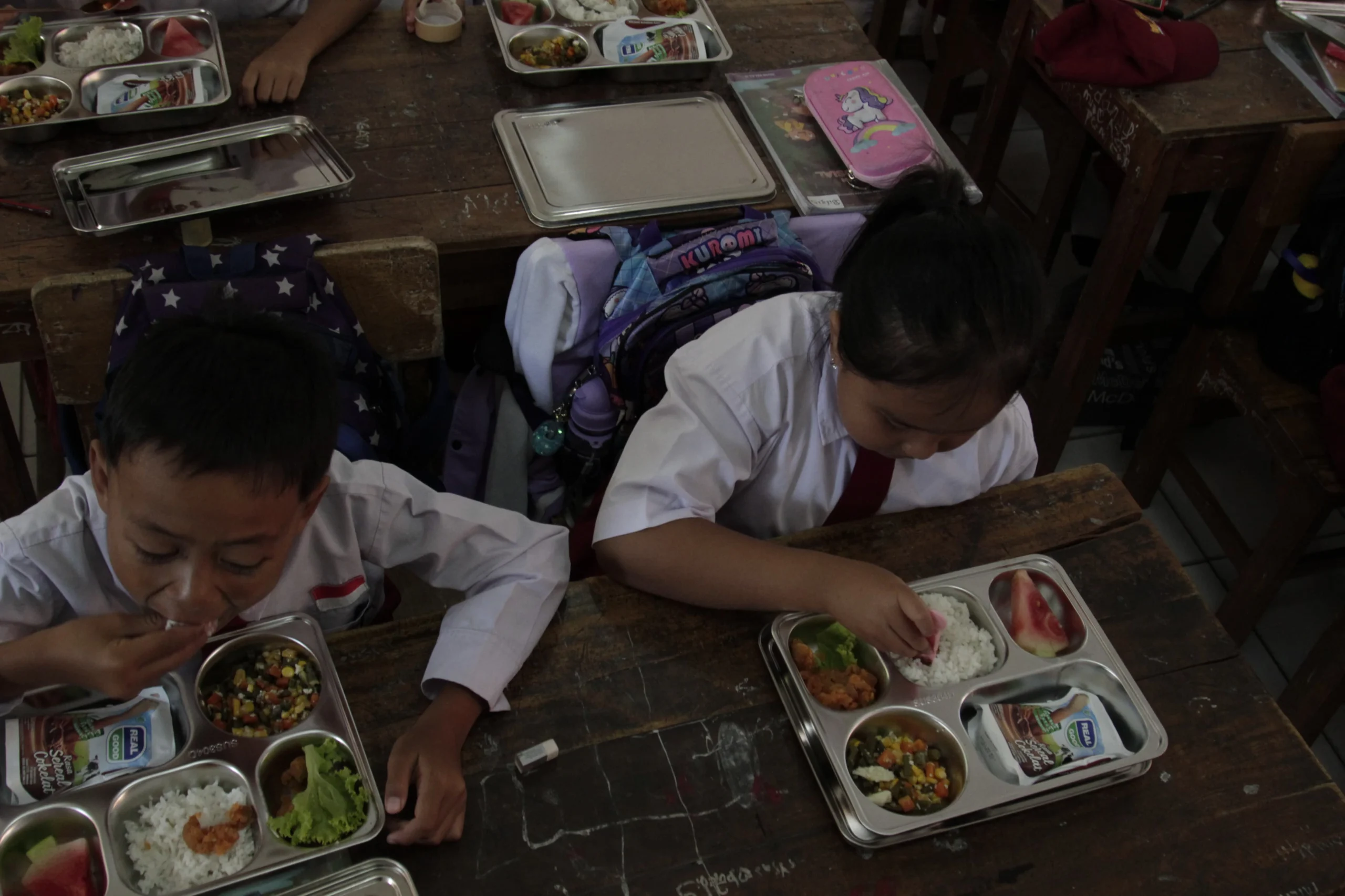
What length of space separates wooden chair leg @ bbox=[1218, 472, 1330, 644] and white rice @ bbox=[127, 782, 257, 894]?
6.29 ft

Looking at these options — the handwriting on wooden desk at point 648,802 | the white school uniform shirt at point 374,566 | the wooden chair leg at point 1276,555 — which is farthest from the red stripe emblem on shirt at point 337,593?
the wooden chair leg at point 1276,555

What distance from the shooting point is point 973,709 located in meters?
1.29

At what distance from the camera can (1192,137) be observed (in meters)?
2.08

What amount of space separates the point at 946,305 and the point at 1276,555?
1.45m

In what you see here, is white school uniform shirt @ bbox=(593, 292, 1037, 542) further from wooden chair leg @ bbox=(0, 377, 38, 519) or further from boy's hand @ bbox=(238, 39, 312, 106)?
wooden chair leg @ bbox=(0, 377, 38, 519)

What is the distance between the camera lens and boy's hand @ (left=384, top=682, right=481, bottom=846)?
107cm

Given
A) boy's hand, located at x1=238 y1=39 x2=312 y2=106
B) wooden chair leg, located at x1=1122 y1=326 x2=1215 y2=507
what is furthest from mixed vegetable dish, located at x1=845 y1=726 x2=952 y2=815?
boy's hand, located at x1=238 y1=39 x2=312 y2=106

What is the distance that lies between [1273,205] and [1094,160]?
3.61ft

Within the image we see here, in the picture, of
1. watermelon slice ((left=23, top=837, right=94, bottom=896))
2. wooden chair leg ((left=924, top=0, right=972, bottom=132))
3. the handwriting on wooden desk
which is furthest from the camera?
wooden chair leg ((left=924, top=0, right=972, bottom=132))

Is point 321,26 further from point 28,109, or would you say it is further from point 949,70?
point 949,70

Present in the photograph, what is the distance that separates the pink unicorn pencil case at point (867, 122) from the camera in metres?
2.07

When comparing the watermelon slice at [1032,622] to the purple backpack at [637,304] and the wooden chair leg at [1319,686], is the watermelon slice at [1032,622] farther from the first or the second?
the wooden chair leg at [1319,686]

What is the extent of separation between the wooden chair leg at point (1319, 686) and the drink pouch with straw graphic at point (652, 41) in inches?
68.5

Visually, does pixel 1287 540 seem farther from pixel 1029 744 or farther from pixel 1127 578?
pixel 1029 744
